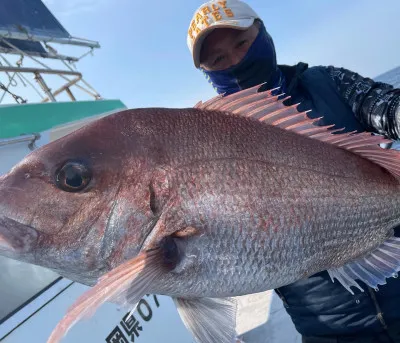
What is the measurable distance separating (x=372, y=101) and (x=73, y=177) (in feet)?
5.33

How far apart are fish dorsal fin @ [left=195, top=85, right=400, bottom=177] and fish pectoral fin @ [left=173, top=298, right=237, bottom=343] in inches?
32.6

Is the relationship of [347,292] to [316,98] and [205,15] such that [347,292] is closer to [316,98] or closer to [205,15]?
[316,98]

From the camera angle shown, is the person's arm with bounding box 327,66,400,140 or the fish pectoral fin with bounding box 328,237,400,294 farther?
the person's arm with bounding box 327,66,400,140

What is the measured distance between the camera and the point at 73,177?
1.27 metres

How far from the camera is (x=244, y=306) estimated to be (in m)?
4.34

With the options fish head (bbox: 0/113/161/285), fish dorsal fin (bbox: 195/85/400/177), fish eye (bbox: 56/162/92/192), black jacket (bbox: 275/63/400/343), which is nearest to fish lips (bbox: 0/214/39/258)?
fish head (bbox: 0/113/161/285)

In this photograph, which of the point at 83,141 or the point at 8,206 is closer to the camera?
the point at 8,206

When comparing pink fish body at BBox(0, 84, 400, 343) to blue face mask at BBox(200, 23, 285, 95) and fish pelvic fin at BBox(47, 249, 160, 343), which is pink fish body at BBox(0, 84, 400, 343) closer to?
fish pelvic fin at BBox(47, 249, 160, 343)

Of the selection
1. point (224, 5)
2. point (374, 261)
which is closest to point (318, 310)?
point (374, 261)

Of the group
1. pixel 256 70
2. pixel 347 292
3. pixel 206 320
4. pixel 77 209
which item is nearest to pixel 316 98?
pixel 256 70

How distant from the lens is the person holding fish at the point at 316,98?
1.96 metres

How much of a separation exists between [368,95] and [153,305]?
8.94 ft

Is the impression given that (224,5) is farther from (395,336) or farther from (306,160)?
(395,336)

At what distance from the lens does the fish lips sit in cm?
117
